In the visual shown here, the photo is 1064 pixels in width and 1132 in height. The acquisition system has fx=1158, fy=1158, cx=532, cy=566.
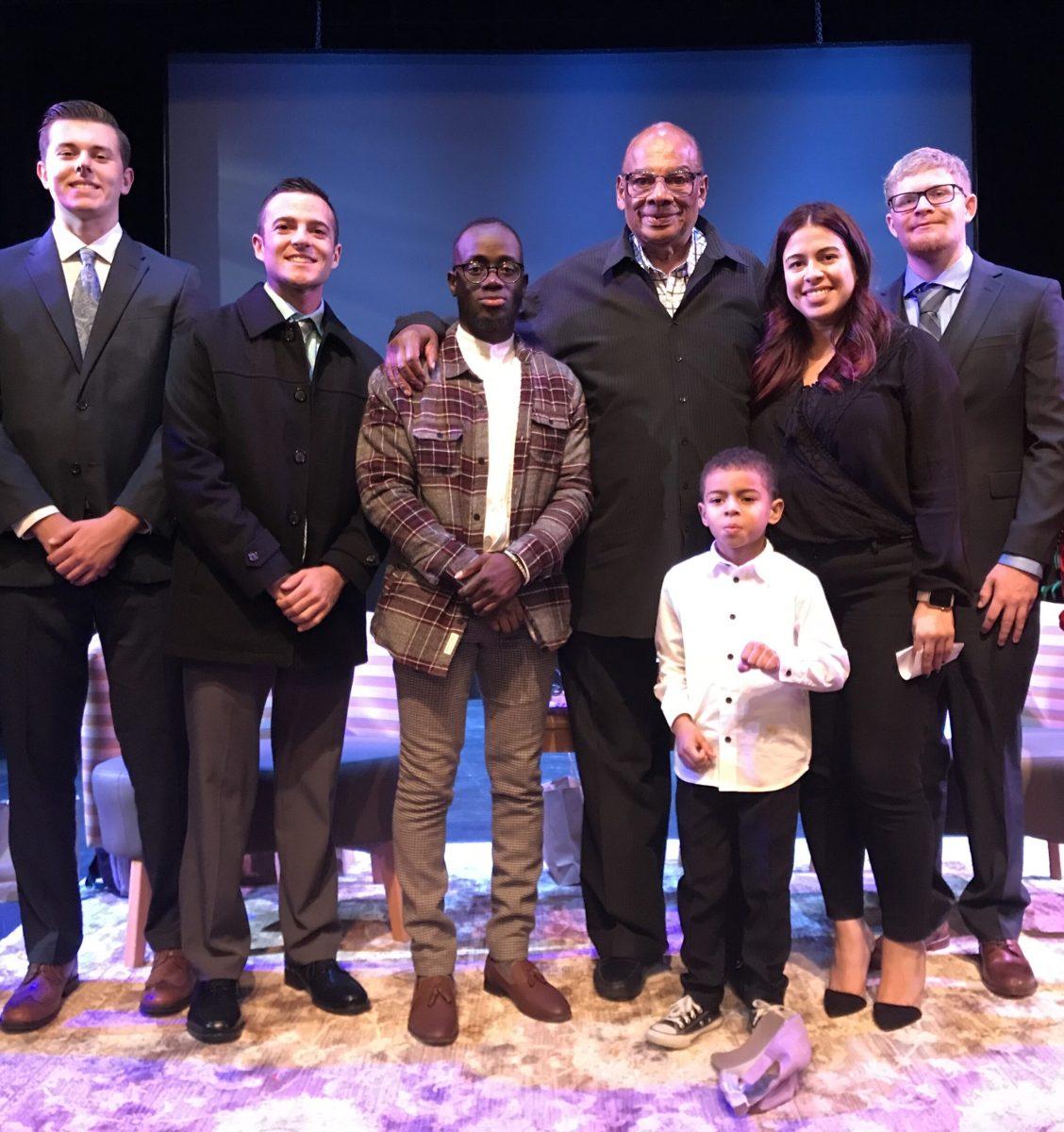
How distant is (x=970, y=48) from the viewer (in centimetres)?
544

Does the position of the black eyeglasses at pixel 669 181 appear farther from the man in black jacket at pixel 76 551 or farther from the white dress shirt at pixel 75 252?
the white dress shirt at pixel 75 252

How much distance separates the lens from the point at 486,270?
8.38 feet

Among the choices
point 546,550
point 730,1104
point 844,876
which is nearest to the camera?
point 730,1104

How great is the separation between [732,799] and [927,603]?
0.60 m

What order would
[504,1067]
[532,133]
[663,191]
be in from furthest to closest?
[532,133] < [663,191] < [504,1067]

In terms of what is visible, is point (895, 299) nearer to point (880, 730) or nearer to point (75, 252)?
point (880, 730)

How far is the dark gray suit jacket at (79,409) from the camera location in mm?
2611

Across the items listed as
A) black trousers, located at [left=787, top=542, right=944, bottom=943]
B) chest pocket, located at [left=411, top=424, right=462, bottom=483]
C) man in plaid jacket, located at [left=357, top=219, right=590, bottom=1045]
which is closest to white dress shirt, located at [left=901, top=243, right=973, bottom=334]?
black trousers, located at [left=787, top=542, right=944, bottom=943]

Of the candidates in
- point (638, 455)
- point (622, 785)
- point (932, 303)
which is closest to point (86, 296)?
point (638, 455)

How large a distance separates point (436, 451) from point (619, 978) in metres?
1.30

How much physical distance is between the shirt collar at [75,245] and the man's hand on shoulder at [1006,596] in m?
2.22

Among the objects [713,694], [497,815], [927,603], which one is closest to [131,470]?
[497,815]

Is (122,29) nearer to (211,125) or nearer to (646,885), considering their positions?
(211,125)

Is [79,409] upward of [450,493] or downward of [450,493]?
upward
